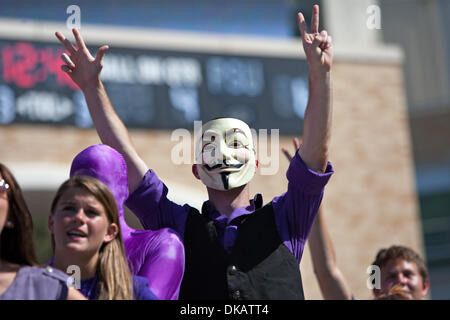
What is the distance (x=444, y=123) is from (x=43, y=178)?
11.2 metres

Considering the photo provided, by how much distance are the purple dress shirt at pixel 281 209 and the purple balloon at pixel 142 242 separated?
0.12 m

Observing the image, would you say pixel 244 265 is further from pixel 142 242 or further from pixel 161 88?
pixel 161 88

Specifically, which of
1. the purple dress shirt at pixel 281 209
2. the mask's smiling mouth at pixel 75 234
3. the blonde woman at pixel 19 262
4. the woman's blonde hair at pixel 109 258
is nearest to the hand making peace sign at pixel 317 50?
the purple dress shirt at pixel 281 209

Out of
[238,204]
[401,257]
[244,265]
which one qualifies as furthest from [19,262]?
[401,257]

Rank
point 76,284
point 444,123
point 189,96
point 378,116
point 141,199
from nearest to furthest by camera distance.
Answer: point 76,284 → point 141,199 → point 189,96 → point 378,116 → point 444,123

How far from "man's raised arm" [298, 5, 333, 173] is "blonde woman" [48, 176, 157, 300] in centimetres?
74

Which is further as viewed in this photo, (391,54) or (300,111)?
(391,54)

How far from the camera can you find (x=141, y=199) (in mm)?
3043

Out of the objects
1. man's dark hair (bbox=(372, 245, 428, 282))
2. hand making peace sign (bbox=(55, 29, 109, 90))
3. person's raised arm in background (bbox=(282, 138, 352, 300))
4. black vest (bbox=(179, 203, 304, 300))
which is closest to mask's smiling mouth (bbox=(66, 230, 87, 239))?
black vest (bbox=(179, 203, 304, 300))

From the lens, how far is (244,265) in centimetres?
284

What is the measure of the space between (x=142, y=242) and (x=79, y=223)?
0.43 m

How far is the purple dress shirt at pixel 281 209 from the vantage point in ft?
9.42
